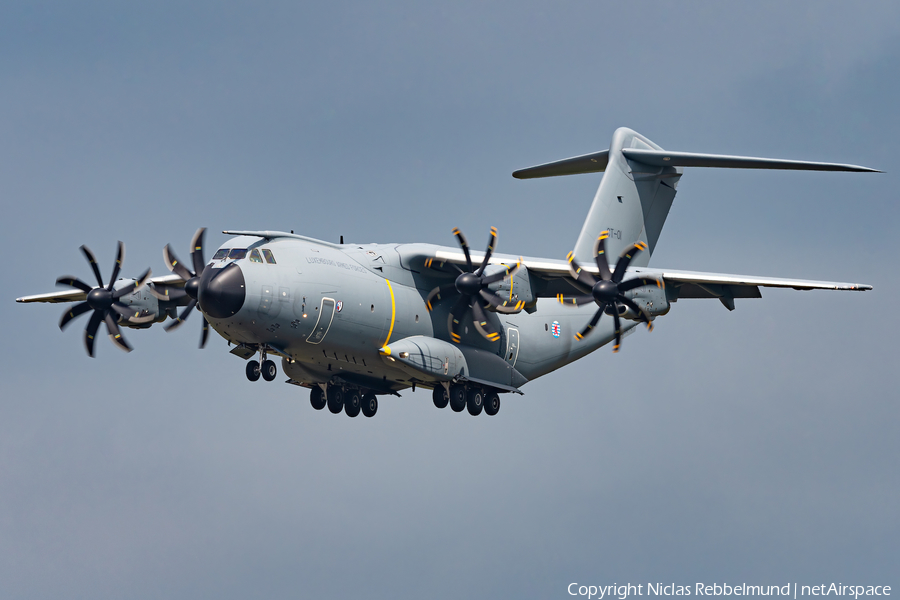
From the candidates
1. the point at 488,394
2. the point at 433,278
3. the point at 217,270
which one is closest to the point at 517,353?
the point at 488,394

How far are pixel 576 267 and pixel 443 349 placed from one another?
3.58 metres

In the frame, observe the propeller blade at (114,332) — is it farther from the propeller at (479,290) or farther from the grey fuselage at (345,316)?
the propeller at (479,290)

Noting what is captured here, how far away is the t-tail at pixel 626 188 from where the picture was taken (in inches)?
1117

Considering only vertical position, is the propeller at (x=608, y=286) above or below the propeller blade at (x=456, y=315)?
above

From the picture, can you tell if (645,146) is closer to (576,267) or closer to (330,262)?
(576,267)

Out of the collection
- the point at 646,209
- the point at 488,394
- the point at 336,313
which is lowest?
the point at 488,394

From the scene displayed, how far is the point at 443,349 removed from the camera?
25.0 meters

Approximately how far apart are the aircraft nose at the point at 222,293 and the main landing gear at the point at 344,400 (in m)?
5.10

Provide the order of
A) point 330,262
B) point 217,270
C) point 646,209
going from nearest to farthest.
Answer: point 217,270, point 330,262, point 646,209

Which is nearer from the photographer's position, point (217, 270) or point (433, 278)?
point (217, 270)

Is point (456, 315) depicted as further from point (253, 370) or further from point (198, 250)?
point (198, 250)

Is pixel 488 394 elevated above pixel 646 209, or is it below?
below

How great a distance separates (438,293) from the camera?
83.5ft

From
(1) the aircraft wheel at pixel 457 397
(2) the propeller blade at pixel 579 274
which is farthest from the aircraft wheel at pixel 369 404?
(2) the propeller blade at pixel 579 274
